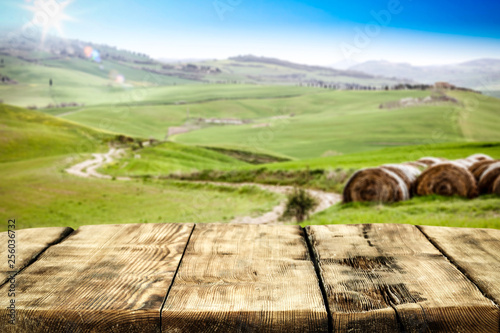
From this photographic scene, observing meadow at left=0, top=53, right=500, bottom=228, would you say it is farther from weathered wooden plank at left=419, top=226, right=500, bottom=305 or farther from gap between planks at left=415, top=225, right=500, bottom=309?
gap between planks at left=415, top=225, right=500, bottom=309

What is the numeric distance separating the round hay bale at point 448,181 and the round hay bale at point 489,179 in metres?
0.28

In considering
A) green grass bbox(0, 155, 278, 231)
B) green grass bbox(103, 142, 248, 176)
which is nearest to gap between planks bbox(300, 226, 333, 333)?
green grass bbox(0, 155, 278, 231)

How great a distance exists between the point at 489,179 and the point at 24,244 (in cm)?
1075

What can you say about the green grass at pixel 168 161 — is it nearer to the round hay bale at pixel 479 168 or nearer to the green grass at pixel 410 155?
the green grass at pixel 410 155

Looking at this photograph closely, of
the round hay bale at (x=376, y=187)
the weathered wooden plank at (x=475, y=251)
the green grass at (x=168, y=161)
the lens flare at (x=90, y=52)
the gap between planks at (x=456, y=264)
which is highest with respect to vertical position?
the lens flare at (x=90, y=52)

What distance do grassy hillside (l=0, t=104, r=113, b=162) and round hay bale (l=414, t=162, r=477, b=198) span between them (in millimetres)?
10439

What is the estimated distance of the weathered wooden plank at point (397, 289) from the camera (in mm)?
880

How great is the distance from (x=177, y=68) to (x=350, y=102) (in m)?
20.1

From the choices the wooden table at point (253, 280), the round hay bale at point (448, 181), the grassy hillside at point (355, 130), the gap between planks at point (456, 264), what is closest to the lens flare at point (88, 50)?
the grassy hillside at point (355, 130)

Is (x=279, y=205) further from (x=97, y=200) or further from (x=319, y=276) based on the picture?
(x=319, y=276)

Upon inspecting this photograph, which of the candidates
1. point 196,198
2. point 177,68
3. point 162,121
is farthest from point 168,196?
point 177,68

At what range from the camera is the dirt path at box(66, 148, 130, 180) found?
1180 cm

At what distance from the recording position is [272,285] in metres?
1.00

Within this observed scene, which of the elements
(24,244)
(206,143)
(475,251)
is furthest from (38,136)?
(206,143)
